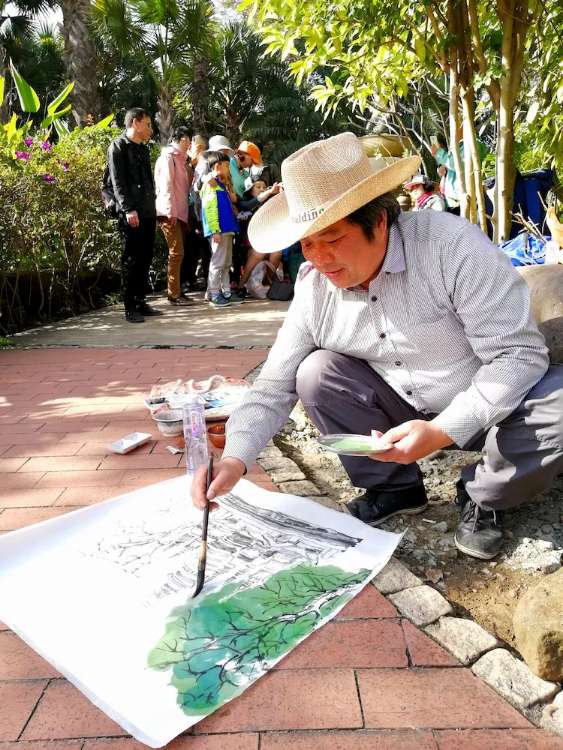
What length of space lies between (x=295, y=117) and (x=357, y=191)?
782 inches

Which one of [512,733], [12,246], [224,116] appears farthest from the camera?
[224,116]

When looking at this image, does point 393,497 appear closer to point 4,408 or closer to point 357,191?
point 357,191

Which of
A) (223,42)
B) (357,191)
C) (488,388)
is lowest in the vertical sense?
(488,388)

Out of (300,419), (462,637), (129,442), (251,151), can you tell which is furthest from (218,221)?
(462,637)

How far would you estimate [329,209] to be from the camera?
4.74 feet

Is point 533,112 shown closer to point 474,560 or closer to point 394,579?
point 474,560

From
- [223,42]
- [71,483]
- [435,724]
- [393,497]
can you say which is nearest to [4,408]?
[71,483]

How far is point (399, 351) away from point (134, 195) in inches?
154

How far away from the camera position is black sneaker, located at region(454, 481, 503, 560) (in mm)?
1670

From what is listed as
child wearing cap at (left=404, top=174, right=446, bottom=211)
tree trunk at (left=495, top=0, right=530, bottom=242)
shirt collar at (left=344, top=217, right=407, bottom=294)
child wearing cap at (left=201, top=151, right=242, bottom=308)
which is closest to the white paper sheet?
shirt collar at (left=344, top=217, right=407, bottom=294)

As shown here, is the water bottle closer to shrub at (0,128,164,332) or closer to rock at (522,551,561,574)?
rock at (522,551,561,574)

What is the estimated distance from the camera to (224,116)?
19562mm

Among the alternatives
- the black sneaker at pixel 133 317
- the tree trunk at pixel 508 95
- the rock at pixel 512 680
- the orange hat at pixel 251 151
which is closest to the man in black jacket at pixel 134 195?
the black sneaker at pixel 133 317

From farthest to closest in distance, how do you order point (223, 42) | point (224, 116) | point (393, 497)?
point (224, 116)
point (223, 42)
point (393, 497)
